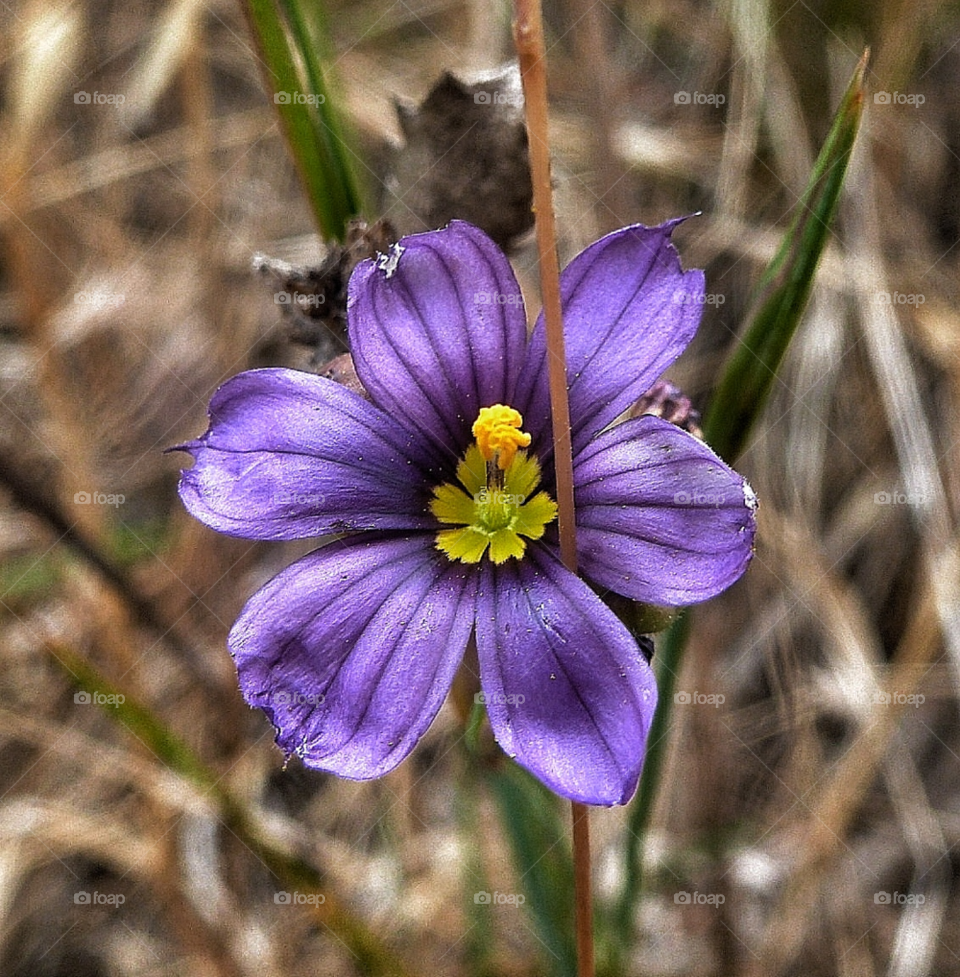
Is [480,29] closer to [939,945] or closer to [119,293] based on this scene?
[119,293]

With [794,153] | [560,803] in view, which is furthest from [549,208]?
[794,153]

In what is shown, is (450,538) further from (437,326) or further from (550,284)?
(550,284)

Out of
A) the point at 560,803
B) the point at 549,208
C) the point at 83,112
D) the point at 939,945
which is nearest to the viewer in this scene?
the point at 549,208

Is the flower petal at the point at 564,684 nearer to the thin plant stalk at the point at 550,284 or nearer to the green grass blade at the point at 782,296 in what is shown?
the thin plant stalk at the point at 550,284

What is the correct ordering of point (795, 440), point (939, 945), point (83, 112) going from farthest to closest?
point (83, 112), point (795, 440), point (939, 945)

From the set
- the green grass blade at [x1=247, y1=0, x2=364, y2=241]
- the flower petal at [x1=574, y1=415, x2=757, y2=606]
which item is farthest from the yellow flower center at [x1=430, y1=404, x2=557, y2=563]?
the green grass blade at [x1=247, y1=0, x2=364, y2=241]

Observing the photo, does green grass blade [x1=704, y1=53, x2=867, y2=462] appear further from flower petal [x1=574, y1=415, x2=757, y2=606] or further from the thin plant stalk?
the thin plant stalk

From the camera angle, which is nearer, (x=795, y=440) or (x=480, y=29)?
(x=795, y=440)
